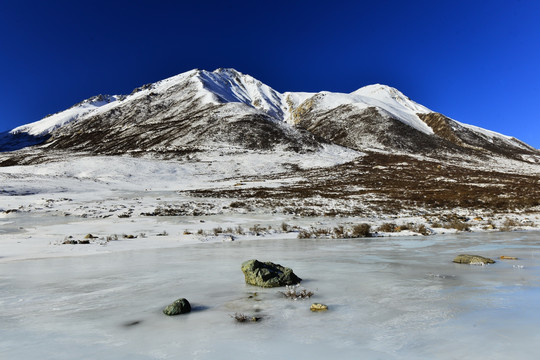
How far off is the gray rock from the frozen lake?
0.56 ft

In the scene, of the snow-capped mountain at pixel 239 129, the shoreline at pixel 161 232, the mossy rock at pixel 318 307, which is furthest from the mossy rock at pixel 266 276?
the snow-capped mountain at pixel 239 129

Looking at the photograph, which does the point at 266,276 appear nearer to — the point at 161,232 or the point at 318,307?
the point at 318,307

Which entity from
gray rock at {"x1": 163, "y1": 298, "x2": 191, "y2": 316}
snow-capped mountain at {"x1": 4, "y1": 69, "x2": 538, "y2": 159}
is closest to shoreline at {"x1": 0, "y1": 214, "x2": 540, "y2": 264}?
gray rock at {"x1": 163, "y1": 298, "x2": 191, "y2": 316}

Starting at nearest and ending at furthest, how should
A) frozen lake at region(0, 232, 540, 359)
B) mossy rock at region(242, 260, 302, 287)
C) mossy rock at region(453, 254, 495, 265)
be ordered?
1. frozen lake at region(0, 232, 540, 359)
2. mossy rock at region(242, 260, 302, 287)
3. mossy rock at region(453, 254, 495, 265)

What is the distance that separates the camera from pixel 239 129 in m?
111

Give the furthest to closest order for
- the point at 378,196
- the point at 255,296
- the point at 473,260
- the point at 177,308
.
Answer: the point at 378,196 < the point at 473,260 < the point at 255,296 < the point at 177,308

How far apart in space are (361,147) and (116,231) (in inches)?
4316

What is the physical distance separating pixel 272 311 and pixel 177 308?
176 centimetres

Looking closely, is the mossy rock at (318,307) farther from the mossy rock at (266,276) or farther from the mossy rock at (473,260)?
the mossy rock at (473,260)

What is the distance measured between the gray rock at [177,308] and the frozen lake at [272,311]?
0.56ft

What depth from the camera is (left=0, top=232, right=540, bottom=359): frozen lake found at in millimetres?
4918

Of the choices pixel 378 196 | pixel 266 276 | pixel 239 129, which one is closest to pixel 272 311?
pixel 266 276

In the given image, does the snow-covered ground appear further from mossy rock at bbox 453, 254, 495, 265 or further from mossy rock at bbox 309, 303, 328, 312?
mossy rock at bbox 453, 254, 495, 265

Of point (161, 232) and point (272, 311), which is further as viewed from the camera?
point (161, 232)
